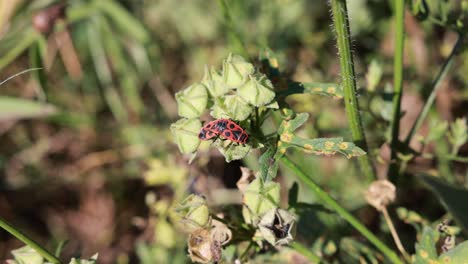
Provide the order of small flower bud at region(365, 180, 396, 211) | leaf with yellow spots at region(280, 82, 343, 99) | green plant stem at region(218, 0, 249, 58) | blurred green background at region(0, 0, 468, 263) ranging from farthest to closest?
1. blurred green background at region(0, 0, 468, 263)
2. green plant stem at region(218, 0, 249, 58)
3. small flower bud at region(365, 180, 396, 211)
4. leaf with yellow spots at region(280, 82, 343, 99)

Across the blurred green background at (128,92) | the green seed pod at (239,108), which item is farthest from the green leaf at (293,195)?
the blurred green background at (128,92)

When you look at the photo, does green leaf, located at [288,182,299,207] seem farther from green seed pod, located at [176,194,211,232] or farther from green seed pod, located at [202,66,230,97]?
green seed pod, located at [202,66,230,97]

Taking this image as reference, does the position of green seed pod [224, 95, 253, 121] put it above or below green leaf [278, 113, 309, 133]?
above

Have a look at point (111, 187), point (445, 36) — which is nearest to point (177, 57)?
point (111, 187)

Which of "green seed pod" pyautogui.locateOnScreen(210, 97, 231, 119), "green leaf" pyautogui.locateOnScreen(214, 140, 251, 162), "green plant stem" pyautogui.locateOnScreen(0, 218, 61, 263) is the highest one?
"green seed pod" pyautogui.locateOnScreen(210, 97, 231, 119)

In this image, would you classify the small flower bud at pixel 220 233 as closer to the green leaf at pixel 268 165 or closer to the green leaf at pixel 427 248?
the green leaf at pixel 268 165

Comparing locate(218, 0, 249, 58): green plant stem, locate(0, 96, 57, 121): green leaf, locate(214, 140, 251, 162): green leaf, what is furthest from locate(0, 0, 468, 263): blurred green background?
locate(214, 140, 251, 162): green leaf

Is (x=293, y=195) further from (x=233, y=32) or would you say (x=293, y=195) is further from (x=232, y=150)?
(x=233, y=32)
